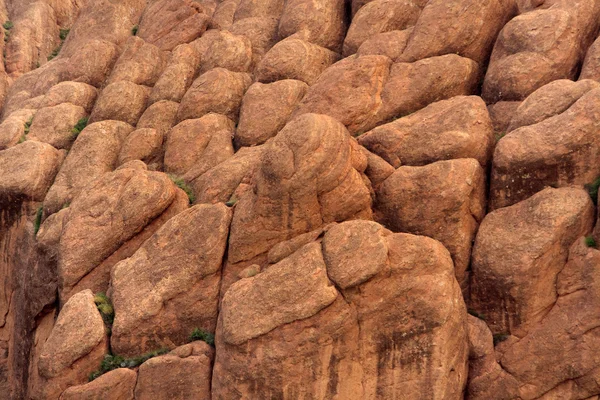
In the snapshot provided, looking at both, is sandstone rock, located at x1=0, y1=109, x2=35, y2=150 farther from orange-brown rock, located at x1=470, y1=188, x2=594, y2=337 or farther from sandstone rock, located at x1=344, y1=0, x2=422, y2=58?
orange-brown rock, located at x1=470, y1=188, x2=594, y2=337

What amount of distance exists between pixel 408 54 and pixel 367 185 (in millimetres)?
8620

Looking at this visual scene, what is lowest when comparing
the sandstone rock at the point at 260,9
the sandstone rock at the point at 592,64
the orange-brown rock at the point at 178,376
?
the orange-brown rock at the point at 178,376

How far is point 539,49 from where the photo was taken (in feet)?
112

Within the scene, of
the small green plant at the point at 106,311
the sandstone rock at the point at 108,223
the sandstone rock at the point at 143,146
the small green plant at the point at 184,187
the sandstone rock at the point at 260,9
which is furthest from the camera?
the sandstone rock at the point at 260,9

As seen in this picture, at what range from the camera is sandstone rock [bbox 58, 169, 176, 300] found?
33.2 metres

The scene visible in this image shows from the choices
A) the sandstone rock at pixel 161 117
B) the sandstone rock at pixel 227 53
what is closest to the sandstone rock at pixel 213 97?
the sandstone rock at pixel 161 117

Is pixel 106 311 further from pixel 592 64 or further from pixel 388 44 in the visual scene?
pixel 592 64

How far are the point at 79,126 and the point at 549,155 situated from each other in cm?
2452

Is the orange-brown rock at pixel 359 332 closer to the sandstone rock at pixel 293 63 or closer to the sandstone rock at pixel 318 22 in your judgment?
the sandstone rock at pixel 293 63

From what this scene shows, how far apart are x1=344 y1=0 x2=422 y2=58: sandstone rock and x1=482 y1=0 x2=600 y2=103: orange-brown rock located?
19.6 ft

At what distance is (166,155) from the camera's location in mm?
38312

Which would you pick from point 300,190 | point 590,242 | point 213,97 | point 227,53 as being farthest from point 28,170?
point 590,242

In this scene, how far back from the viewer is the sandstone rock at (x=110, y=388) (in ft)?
95.2

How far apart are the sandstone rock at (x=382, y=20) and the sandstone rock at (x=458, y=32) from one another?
295 cm
